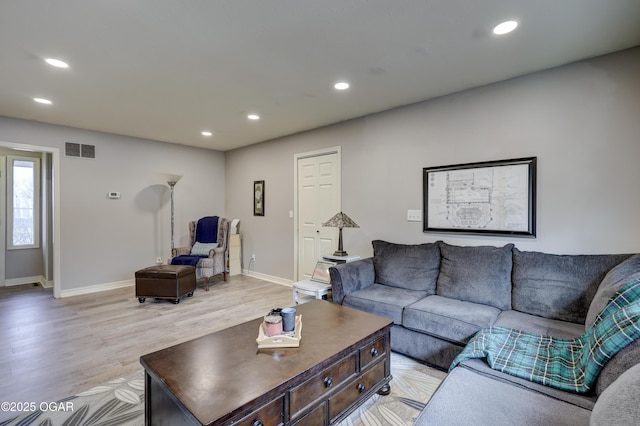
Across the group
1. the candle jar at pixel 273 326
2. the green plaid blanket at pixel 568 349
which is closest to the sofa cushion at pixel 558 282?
the green plaid blanket at pixel 568 349

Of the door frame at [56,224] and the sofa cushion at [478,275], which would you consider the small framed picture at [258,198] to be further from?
the sofa cushion at [478,275]

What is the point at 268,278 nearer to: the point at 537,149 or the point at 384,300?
the point at 384,300

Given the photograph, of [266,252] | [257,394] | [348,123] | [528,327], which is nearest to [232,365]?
[257,394]

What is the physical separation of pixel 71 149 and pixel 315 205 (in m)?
3.64

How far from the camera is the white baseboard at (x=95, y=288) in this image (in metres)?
4.39

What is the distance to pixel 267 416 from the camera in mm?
1312

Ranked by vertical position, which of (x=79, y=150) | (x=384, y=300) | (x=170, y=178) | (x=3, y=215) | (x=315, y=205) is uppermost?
(x=79, y=150)

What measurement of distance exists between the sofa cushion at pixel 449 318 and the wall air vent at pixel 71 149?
500 cm

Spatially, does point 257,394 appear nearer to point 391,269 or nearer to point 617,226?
point 391,269

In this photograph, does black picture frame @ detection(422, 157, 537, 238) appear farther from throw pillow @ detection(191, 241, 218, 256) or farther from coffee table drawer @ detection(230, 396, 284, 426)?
throw pillow @ detection(191, 241, 218, 256)

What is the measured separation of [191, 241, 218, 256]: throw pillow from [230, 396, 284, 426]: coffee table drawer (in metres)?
4.04

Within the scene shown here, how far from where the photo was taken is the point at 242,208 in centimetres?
591

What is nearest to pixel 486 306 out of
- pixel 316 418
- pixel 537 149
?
pixel 537 149

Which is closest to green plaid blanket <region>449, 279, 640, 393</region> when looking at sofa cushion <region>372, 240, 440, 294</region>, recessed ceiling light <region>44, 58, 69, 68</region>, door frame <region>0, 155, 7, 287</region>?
sofa cushion <region>372, 240, 440, 294</region>
